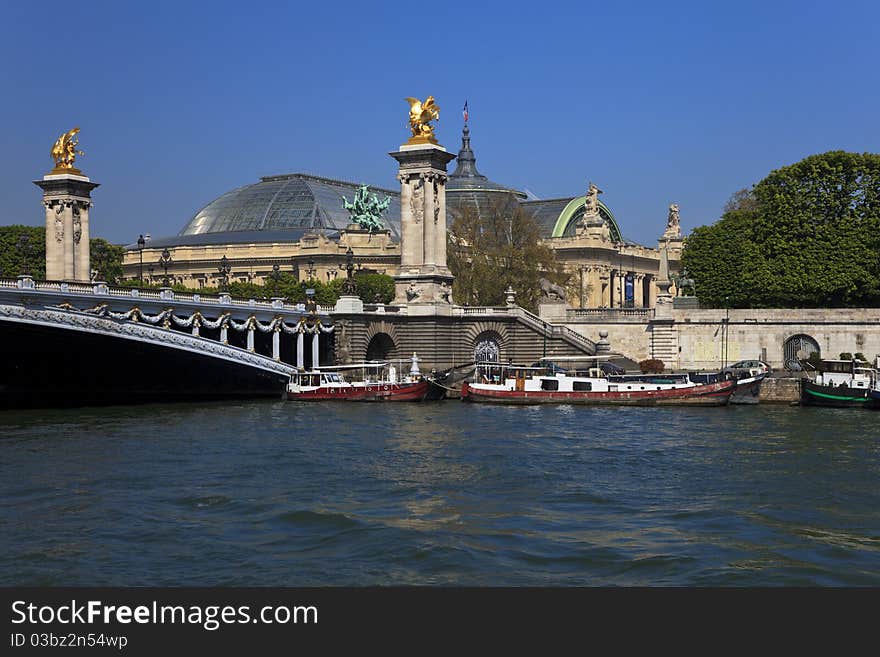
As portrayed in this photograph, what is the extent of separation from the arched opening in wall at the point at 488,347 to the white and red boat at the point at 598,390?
22.0 ft

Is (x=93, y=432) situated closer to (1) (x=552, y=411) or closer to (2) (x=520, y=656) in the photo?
(1) (x=552, y=411)

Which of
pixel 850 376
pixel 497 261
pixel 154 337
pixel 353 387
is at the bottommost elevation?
pixel 353 387

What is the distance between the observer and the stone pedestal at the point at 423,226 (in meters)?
67.2

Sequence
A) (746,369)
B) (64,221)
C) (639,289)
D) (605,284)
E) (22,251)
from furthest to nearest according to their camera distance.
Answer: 1. (639,289)
2. (605,284)
3. (22,251)
4. (64,221)
5. (746,369)

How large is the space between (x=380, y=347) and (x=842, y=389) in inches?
930

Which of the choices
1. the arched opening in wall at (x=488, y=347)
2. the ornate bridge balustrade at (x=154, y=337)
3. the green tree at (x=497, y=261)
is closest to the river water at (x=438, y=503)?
the ornate bridge balustrade at (x=154, y=337)

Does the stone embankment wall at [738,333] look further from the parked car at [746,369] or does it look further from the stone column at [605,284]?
the stone column at [605,284]

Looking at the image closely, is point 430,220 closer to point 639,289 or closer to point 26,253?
point 26,253

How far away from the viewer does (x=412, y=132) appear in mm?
68250

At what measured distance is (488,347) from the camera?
→ 227 ft

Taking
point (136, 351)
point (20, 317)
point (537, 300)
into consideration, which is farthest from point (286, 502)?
point (537, 300)

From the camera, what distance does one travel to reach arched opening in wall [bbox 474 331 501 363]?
226 feet

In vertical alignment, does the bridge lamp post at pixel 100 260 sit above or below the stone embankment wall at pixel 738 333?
above

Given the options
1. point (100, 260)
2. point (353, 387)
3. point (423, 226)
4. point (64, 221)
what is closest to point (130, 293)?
point (353, 387)
